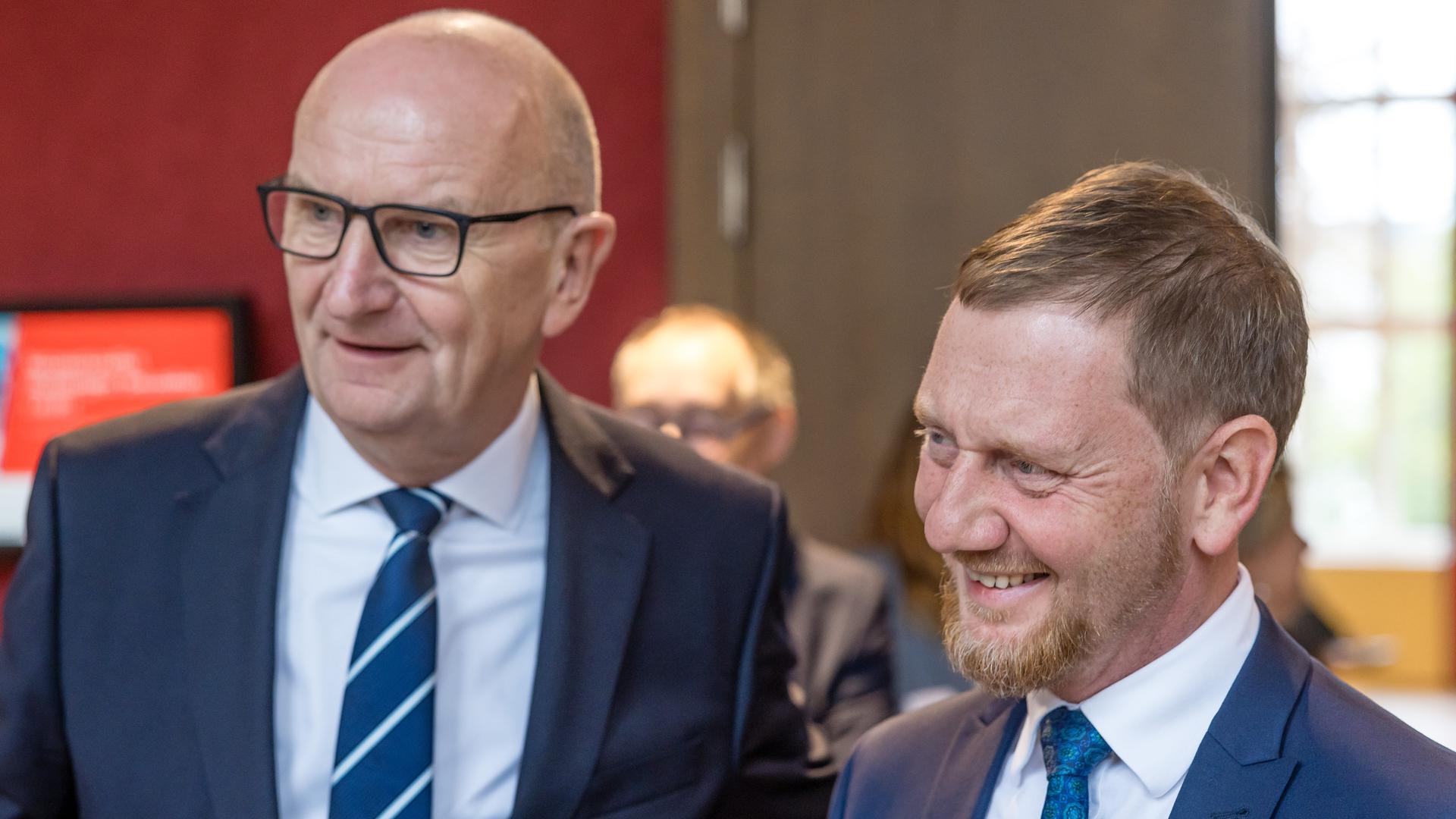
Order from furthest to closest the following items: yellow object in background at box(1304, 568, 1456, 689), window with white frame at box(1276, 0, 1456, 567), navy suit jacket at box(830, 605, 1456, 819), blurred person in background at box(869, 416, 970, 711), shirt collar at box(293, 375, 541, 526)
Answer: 1. window with white frame at box(1276, 0, 1456, 567)
2. yellow object in background at box(1304, 568, 1456, 689)
3. blurred person in background at box(869, 416, 970, 711)
4. shirt collar at box(293, 375, 541, 526)
5. navy suit jacket at box(830, 605, 1456, 819)

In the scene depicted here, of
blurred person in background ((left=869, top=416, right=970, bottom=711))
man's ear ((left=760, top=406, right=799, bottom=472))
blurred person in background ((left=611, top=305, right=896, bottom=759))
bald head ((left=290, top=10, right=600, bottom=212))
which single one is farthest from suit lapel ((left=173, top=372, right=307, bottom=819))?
blurred person in background ((left=869, top=416, right=970, bottom=711))

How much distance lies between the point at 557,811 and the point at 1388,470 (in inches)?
325

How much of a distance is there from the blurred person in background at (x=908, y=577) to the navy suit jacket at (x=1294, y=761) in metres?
1.69

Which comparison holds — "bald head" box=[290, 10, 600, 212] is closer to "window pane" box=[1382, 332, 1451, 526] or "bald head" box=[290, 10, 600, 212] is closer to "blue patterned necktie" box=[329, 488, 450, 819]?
"blue patterned necktie" box=[329, 488, 450, 819]

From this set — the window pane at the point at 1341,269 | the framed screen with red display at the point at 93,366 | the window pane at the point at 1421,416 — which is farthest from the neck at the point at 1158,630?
the window pane at the point at 1421,416

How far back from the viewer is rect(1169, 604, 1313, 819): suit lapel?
1.22 metres

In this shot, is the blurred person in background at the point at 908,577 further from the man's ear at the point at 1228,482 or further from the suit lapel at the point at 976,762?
the man's ear at the point at 1228,482

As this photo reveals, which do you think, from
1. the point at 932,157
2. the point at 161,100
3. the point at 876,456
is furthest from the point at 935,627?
the point at 161,100

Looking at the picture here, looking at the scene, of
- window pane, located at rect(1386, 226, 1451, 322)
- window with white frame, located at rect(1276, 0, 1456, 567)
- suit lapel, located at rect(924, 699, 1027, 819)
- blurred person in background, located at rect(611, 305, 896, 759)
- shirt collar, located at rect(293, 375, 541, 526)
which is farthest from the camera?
window pane, located at rect(1386, 226, 1451, 322)

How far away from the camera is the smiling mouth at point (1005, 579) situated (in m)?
Result: 1.26

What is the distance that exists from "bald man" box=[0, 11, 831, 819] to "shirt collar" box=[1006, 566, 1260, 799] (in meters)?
0.54

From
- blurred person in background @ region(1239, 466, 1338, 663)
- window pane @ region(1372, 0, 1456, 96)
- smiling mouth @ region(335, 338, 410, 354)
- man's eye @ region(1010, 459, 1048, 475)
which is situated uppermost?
window pane @ region(1372, 0, 1456, 96)

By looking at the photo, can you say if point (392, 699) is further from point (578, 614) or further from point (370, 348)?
point (370, 348)

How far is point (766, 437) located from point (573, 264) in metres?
1.05
